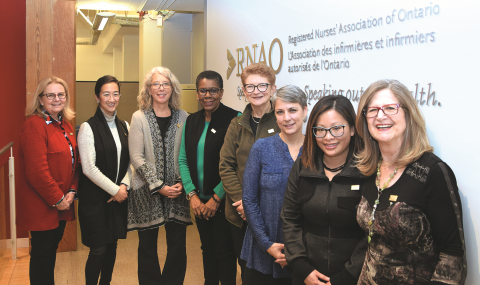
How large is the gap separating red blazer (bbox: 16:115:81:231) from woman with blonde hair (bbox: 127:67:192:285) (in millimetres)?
481

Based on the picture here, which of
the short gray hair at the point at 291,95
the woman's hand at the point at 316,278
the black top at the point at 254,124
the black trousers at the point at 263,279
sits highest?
the short gray hair at the point at 291,95

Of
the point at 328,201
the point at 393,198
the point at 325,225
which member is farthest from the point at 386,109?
the point at 325,225

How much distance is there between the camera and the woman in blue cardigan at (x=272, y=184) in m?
2.16

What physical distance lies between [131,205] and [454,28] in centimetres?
241

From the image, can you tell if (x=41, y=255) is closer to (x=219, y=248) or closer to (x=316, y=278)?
(x=219, y=248)

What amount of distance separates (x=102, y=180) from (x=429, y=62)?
2.23 meters

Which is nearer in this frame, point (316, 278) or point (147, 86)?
point (316, 278)

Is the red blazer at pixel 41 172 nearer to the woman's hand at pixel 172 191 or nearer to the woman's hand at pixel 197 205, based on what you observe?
the woman's hand at pixel 172 191

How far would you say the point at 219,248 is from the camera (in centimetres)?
303

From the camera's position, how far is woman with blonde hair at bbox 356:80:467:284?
139 cm

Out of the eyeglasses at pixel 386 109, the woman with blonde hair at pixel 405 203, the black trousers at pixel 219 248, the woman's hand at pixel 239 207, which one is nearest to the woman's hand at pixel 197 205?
the black trousers at pixel 219 248

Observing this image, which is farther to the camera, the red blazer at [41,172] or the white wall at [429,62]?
the red blazer at [41,172]

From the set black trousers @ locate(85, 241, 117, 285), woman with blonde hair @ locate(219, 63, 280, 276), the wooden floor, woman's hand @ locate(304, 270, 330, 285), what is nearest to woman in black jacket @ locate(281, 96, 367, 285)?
woman's hand @ locate(304, 270, 330, 285)

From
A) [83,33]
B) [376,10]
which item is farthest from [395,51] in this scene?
[83,33]
